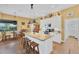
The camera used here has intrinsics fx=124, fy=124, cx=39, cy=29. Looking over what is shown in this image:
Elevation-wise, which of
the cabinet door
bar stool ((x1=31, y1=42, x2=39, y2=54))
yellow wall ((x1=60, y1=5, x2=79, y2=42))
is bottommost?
bar stool ((x1=31, y1=42, x2=39, y2=54))

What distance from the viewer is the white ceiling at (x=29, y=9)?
215 centimetres

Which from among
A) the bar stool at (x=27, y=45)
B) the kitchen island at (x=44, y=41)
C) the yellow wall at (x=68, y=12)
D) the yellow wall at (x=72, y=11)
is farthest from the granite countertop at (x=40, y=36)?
the yellow wall at (x=72, y=11)

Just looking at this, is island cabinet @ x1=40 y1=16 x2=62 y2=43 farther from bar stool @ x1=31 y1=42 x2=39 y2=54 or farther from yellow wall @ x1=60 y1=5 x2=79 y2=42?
bar stool @ x1=31 y1=42 x2=39 y2=54

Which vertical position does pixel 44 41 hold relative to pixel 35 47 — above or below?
above

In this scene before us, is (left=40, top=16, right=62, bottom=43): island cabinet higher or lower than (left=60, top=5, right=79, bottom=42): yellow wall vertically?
lower

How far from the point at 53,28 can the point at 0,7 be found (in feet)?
3.28

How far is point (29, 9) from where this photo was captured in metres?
2.17

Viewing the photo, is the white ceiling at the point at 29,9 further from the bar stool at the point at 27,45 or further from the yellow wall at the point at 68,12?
the bar stool at the point at 27,45

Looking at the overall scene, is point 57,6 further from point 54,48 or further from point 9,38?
point 9,38

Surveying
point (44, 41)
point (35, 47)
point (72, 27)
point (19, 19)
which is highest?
point (19, 19)

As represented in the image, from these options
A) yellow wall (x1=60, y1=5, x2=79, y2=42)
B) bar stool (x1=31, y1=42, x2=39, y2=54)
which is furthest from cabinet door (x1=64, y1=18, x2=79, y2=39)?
bar stool (x1=31, y1=42, x2=39, y2=54)

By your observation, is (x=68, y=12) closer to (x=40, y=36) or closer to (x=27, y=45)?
(x=40, y=36)

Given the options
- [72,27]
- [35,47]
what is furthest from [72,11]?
[35,47]

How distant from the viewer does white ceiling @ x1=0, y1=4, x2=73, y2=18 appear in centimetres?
215
